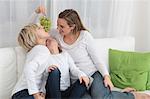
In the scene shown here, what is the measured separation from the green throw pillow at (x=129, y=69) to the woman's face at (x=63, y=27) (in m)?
0.57

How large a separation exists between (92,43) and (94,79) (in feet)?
0.92

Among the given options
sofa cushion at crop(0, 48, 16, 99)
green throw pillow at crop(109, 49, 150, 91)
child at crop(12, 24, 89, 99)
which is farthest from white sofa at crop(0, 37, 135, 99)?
green throw pillow at crop(109, 49, 150, 91)

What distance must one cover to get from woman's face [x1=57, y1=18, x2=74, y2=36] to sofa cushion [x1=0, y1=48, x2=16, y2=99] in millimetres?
398

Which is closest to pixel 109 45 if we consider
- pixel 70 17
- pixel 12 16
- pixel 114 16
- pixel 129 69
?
pixel 129 69

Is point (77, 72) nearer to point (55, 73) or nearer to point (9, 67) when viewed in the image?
point (55, 73)

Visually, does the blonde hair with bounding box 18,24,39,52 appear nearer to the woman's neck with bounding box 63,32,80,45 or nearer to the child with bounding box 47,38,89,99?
the child with bounding box 47,38,89,99

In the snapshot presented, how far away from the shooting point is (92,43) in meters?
2.23

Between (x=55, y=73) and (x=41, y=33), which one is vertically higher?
(x=41, y=33)

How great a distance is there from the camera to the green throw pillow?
245 cm

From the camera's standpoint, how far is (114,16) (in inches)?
113

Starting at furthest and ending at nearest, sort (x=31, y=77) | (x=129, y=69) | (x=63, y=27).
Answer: (x=129, y=69) < (x=63, y=27) < (x=31, y=77)

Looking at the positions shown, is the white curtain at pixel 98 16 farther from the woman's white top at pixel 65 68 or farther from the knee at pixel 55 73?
the knee at pixel 55 73

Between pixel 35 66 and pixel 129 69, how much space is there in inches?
37.4

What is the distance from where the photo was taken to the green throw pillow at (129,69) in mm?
2449
